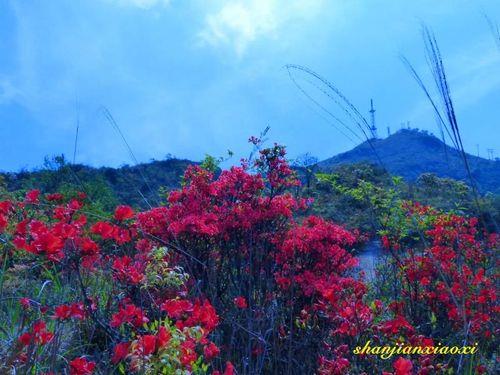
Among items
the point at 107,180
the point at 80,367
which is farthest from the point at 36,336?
the point at 107,180

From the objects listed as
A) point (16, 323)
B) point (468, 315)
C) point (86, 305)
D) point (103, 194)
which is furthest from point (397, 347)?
point (103, 194)

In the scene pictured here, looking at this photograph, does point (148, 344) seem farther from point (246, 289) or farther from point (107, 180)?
point (107, 180)

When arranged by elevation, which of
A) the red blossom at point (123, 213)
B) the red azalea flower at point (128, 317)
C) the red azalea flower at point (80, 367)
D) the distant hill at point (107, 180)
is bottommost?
the red azalea flower at point (80, 367)

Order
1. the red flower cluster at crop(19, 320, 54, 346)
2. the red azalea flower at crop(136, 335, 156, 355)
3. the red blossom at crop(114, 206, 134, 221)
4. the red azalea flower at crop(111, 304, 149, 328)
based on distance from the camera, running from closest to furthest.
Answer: the red flower cluster at crop(19, 320, 54, 346) < the red azalea flower at crop(136, 335, 156, 355) < the red azalea flower at crop(111, 304, 149, 328) < the red blossom at crop(114, 206, 134, 221)

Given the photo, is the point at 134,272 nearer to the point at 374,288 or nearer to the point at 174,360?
the point at 174,360

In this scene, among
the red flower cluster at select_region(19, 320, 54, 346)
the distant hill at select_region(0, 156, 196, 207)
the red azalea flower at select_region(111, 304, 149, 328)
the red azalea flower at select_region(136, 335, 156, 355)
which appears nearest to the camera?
the red flower cluster at select_region(19, 320, 54, 346)

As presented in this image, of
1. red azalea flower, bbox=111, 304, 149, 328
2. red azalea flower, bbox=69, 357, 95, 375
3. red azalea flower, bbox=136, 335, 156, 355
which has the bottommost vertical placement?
red azalea flower, bbox=69, 357, 95, 375

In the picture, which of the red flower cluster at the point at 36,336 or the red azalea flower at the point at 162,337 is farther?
the red azalea flower at the point at 162,337

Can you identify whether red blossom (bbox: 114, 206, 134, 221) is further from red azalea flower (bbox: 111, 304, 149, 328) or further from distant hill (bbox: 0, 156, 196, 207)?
distant hill (bbox: 0, 156, 196, 207)

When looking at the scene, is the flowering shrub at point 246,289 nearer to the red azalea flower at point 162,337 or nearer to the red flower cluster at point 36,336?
the red azalea flower at point 162,337

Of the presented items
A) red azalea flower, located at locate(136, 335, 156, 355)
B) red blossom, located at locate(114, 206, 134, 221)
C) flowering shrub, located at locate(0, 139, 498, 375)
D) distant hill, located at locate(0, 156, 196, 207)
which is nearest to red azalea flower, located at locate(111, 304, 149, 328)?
flowering shrub, located at locate(0, 139, 498, 375)

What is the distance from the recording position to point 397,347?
8.98 ft

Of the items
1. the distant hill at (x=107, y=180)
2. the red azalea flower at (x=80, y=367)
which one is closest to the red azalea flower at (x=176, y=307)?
the red azalea flower at (x=80, y=367)

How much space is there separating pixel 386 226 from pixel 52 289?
317cm
